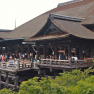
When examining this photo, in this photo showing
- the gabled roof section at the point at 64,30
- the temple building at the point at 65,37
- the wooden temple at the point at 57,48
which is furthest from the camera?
the temple building at the point at 65,37

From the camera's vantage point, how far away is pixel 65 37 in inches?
529

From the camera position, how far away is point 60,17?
17.6 metres

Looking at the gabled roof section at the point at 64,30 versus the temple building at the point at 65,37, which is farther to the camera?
the temple building at the point at 65,37

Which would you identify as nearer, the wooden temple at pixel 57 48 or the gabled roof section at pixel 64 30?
the wooden temple at pixel 57 48

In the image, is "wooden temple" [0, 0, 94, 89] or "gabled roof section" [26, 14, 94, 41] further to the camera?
"gabled roof section" [26, 14, 94, 41]

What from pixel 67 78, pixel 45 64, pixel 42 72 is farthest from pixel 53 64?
pixel 67 78

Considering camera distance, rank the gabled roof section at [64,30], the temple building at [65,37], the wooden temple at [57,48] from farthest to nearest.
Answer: the temple building at [65,37] → the gabled roof section at [64,30] → the wooden temple at [57,48]

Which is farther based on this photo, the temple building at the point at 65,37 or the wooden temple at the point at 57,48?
the temple building at the point at 65,37

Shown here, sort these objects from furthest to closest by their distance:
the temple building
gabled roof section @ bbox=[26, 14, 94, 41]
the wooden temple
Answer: the temple building, gabled roof section @ bbox=[26, 14, 94, 41], the wooden temple

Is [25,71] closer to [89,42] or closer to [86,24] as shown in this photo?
[89,42]

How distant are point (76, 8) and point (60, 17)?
853 centimetres

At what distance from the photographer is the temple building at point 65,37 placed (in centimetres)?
1478

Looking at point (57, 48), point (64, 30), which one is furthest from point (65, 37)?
point (57, 48)

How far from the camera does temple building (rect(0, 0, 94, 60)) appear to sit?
14.8 m
